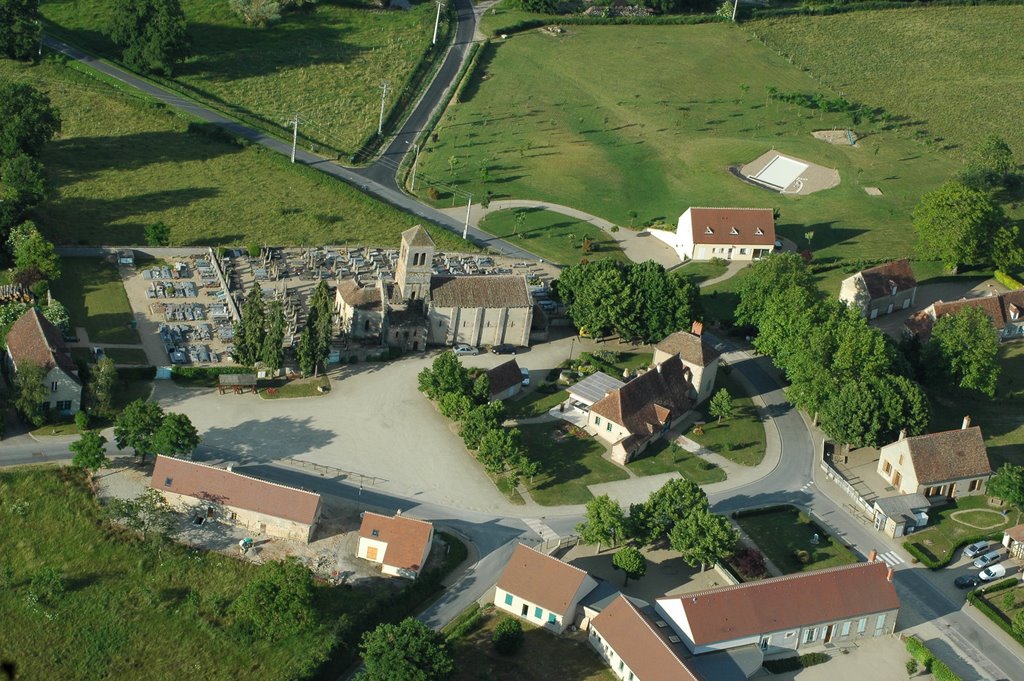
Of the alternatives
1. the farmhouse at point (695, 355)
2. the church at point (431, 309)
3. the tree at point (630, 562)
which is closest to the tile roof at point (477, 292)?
the church at point (431, 309)

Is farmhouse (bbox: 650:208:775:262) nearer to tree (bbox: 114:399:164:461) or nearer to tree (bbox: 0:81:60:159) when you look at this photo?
tree (bbox: 114:399:164:461)

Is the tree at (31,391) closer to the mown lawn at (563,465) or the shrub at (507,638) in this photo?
the mown lawn at (563,465)

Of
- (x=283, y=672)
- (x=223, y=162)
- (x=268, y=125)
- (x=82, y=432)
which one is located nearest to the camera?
(x=283, y=672)

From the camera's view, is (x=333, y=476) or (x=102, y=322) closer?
(x=333, y=476)

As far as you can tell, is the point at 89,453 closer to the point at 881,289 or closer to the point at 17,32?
the point at 881,289

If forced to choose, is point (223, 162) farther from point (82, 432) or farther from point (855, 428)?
point (855, 428)

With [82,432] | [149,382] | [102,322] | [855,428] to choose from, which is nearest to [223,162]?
[102,322]

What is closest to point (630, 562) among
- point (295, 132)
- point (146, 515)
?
point (146, 515)
